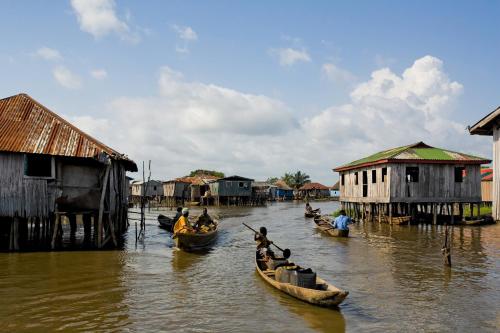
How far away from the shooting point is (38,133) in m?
17.4

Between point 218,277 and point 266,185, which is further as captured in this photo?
point 266,185

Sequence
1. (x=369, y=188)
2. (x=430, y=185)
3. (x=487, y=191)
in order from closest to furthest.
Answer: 1. (x=430, y=185)
2. (x=369, y=188)
3. (x=487, y=191)

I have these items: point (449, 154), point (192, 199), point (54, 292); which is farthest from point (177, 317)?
point (192, 199)

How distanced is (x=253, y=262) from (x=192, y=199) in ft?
158

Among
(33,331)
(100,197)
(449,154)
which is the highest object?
(449,154)

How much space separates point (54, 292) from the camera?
1098 centimetres

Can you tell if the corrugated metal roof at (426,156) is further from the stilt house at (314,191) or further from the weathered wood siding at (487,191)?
the stilt house at (314,191)

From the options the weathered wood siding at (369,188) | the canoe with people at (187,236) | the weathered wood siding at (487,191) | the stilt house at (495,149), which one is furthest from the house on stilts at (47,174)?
the weathered wood siding at (487,191)

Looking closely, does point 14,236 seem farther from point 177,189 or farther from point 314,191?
point 314,191

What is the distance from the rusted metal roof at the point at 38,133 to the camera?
16438 mm

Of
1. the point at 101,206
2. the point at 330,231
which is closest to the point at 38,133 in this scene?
the point at 101,206

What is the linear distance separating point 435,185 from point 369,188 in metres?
4.29

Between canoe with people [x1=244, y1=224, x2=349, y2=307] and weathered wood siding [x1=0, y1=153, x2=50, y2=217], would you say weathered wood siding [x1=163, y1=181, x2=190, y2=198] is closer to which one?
weathered wood siding [x1=0, y1=153, x2=50, y2=217]

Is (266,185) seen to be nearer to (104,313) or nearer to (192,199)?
(192,199)
